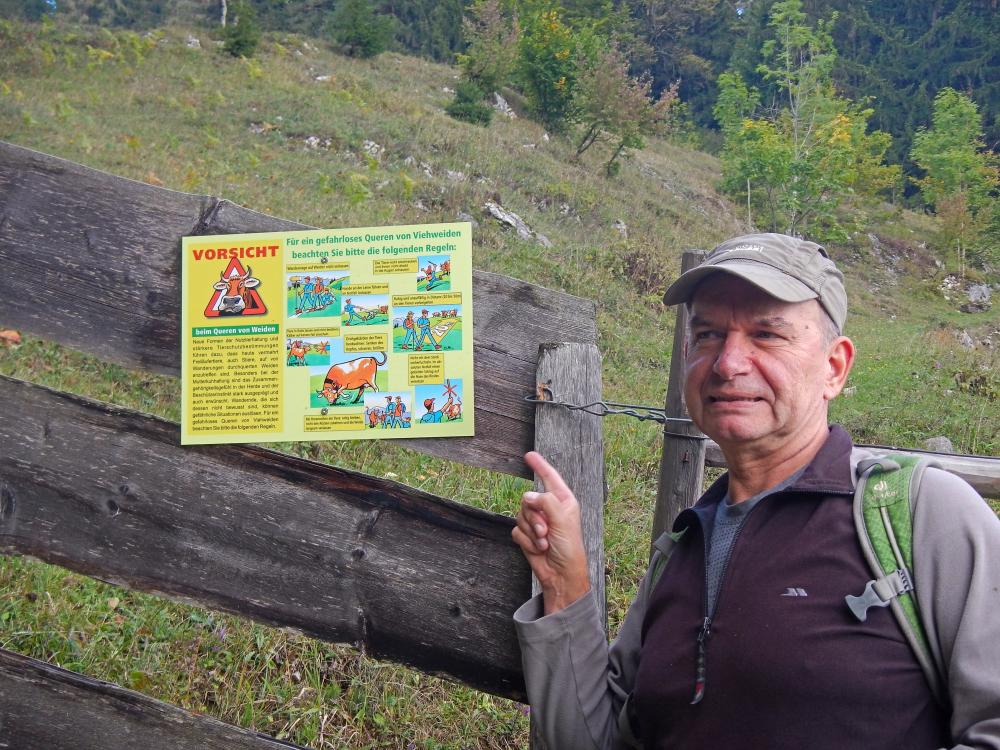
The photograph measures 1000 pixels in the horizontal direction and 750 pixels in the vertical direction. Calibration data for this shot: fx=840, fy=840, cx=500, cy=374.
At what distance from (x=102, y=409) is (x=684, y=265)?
5.21 ft

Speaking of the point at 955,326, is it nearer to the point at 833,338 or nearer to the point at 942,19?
the point at 833,338

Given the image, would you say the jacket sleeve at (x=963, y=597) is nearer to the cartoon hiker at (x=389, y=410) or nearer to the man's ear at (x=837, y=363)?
the man's ear at (x=837, y=363)

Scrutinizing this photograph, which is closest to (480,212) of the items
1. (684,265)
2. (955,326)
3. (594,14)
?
(684,265)

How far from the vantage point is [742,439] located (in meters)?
1.76

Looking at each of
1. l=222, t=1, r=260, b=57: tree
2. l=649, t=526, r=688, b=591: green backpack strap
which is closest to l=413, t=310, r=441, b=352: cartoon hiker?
l=649, t=526, r=688, b=591: green backpack strap

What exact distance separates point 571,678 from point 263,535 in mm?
745

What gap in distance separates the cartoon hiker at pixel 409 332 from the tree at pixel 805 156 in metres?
22.3

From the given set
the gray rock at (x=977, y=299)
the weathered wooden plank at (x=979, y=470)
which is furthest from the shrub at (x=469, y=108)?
the weathered wooden plank at (x=979, y=470)

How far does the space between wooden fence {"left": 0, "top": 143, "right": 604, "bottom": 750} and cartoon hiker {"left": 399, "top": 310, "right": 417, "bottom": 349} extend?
0.47 feet

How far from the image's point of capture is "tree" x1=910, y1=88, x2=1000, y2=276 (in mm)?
27812

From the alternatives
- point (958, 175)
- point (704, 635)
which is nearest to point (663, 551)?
point (704, 635)

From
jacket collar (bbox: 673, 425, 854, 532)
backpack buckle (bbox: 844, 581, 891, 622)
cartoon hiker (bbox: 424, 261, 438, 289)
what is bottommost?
backpack buckle (bbox: 844, 581, 891, 622)

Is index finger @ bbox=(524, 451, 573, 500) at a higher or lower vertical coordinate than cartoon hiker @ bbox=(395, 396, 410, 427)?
lower

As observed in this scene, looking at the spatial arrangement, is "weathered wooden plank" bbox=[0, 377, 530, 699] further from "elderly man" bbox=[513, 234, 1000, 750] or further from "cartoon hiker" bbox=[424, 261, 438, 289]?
"cartoon hiker" bbox=[424, 261, 438, 289]
